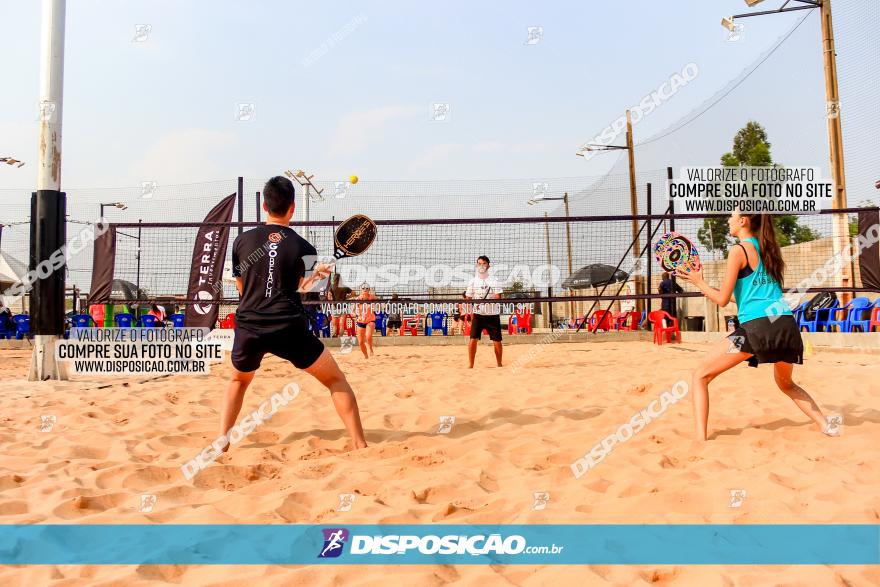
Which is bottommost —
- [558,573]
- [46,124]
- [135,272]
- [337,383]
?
[558,573]

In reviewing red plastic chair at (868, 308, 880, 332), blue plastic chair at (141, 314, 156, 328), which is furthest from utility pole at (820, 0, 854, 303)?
blue plastic chair at (141, 314, 156, 328)

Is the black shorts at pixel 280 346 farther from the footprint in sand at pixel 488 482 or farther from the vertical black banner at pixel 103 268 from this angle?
the vertical black banner at pixel 103 268

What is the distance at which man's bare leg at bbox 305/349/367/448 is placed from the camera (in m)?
3.48

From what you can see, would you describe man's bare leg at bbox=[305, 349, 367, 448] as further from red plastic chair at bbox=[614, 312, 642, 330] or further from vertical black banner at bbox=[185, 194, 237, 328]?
red plastic chair at bbox=[614, 312, 642, 330]

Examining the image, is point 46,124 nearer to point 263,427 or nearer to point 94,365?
point 94,365

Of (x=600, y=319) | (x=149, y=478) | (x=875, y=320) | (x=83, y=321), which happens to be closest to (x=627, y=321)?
(x=600, y=319)

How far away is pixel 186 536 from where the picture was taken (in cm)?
221

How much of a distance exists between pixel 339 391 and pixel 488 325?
462 cm

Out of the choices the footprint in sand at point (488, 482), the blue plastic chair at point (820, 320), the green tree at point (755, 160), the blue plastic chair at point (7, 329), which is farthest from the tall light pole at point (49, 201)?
the green tree at point (755, 160)

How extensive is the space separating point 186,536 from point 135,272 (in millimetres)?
8714

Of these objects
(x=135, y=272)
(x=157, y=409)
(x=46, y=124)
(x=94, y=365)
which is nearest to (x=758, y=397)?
(x=157, y=409)

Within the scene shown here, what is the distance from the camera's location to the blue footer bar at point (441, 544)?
2004 millimetres

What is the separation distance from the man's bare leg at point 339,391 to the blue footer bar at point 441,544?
3.90 ft

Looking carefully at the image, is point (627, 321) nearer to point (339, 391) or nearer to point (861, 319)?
point (861, 319)
